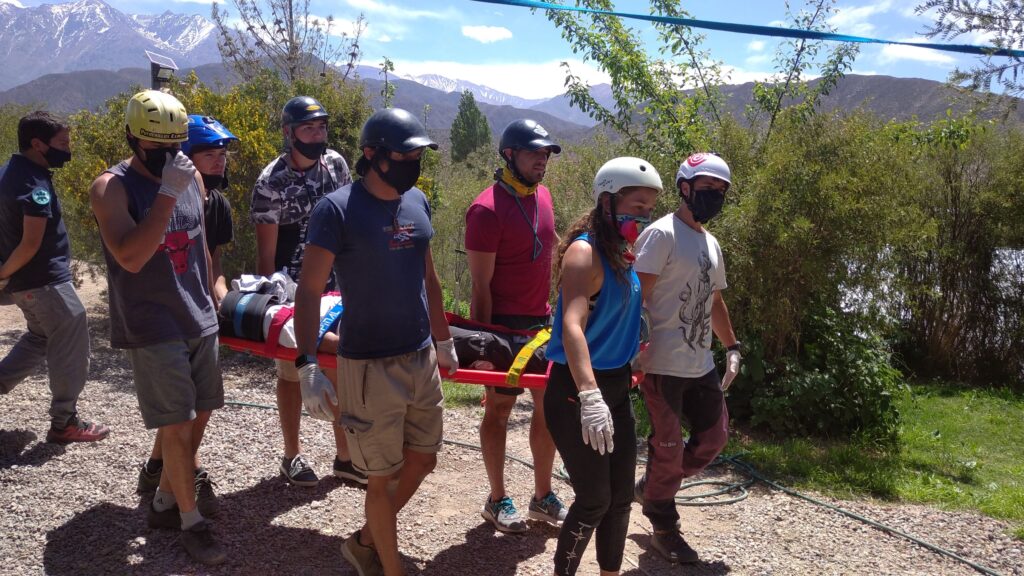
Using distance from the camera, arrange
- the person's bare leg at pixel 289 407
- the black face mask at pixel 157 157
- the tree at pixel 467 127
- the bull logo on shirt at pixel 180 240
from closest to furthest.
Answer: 1. the black face mask at pixel 157 157
2. the bull logo on shirt at pixel 180 240
3. the person's bare leg at pixel 289 407
4. the tree at pixel 467 127

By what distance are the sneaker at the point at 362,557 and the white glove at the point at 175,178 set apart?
1830mm

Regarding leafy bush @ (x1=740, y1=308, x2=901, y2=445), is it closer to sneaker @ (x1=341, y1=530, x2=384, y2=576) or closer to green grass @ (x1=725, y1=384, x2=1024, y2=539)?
green grass @ (x1=725, y1=384, x2=1024, y2=539)

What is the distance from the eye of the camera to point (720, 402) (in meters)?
4.31

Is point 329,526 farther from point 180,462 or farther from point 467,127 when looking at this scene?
point 467,127

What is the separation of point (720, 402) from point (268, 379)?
5.17 meters

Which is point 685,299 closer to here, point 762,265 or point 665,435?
point 665,435

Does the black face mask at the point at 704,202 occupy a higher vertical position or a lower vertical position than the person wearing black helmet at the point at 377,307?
higher

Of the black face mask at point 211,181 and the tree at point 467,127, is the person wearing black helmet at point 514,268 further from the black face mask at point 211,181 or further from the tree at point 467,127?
the tree at point 467,127

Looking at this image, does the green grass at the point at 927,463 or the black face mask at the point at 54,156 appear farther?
the green grass at the point at 927,463

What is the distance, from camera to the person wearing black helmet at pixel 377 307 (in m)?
3.31

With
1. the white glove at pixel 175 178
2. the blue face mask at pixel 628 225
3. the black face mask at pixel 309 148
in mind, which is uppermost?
the black face mask at pixel 309 148

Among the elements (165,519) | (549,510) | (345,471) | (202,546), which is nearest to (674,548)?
(549,510)

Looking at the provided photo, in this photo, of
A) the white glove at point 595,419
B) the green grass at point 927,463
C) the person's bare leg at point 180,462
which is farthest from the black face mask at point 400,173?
the green grass at point 927,463

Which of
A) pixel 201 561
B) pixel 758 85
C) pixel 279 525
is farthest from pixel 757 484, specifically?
pixel 758 85
